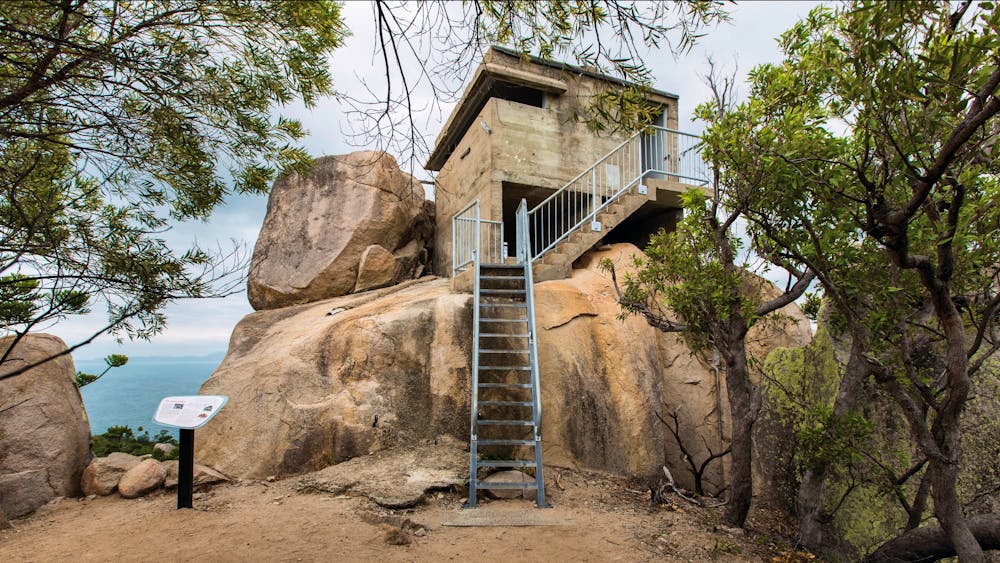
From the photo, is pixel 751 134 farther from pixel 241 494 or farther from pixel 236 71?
pixel 241 494

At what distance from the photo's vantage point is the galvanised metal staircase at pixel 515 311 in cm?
598

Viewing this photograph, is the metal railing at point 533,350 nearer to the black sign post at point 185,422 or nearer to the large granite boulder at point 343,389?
the large granite boulder at point 343,389

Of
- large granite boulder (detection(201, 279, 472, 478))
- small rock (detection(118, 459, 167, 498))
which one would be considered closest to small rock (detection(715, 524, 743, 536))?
large granite boulder (detection(201, 279, 472, 478))

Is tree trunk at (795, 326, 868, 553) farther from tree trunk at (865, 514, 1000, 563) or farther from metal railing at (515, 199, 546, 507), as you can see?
metal railing at (515, 199, 546, 507)

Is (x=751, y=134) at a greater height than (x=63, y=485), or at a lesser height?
greater

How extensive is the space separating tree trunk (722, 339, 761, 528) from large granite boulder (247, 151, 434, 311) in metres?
7.46

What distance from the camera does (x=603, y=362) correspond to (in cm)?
761

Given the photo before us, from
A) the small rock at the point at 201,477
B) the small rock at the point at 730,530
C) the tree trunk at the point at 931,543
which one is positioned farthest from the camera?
the small rock at the point at 201,477

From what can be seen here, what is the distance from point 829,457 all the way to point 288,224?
1064 centimetres

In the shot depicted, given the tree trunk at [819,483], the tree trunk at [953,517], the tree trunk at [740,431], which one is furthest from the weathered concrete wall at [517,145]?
the tree trunk at [953,517]

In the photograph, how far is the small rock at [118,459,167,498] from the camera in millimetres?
5797

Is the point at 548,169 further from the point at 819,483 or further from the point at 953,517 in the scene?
the point at 953,517

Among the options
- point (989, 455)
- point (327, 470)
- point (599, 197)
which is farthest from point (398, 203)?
point (989, 455)

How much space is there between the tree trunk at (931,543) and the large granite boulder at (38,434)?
8.81 m
